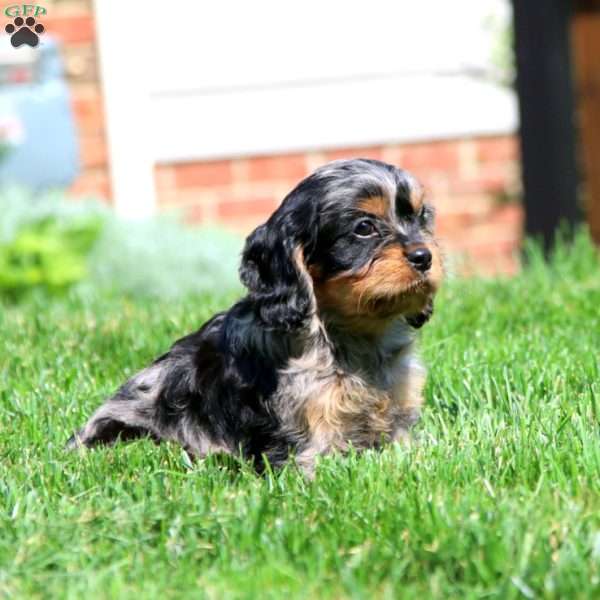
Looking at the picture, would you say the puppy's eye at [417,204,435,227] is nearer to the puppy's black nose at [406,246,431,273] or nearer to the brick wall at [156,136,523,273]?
the puppy's black nose at [406,246,431,273]

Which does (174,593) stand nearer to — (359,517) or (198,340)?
(359,517)

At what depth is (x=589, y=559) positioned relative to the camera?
3484mm

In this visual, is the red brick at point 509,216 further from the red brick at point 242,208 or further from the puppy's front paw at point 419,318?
the puppy's front paw at point 419,318

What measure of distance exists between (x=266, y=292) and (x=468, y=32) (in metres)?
7.74

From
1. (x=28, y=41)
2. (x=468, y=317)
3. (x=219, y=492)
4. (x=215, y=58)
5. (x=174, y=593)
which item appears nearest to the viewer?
(x=174, y=593)

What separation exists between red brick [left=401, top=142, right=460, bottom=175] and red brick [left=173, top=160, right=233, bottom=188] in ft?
5.08

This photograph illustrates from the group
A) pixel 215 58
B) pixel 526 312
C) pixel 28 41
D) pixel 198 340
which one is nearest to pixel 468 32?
pixel 215 58

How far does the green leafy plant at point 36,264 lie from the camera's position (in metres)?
9.44

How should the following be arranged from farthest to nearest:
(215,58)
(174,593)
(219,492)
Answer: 1. (215,58)
2. (219,492)
3. (174,593)

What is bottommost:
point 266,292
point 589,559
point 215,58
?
point 589,559

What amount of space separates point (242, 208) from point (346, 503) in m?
7.46

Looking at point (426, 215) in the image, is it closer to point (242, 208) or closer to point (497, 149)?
point (242, 208)

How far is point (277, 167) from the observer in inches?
450

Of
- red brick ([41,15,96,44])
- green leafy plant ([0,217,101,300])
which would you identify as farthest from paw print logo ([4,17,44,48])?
green leafy plant ([0,217,101,300])
